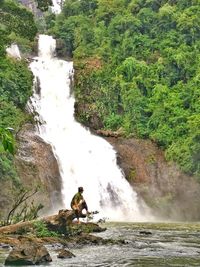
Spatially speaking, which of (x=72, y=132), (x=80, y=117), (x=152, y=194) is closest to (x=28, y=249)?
(x=152, y=194)

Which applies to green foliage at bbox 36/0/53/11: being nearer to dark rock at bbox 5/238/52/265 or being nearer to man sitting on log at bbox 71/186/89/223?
man sitting on log at bbox 71/186/89/223

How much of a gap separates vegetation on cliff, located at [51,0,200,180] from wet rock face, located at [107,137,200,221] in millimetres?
937

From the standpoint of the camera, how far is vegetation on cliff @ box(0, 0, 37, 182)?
36.4 m

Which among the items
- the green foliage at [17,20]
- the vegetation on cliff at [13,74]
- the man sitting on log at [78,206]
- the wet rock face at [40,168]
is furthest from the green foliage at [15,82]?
the man sitting on log at [78,206]

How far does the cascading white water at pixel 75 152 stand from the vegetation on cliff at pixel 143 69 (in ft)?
5.56

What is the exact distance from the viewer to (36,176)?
35.8 meters

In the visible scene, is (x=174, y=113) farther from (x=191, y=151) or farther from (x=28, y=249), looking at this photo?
(x=28, y=249)

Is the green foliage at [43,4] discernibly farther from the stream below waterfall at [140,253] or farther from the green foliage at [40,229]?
the green foliage at [40,229]

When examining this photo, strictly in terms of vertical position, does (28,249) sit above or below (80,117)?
below

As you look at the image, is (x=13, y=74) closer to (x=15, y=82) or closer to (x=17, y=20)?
(x=15, y=82)

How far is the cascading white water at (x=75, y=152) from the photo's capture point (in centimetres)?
3575

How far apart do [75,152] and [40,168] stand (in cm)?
381

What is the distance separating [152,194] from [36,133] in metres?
10.2

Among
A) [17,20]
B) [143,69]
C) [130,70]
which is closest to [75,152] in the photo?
[130,70]
